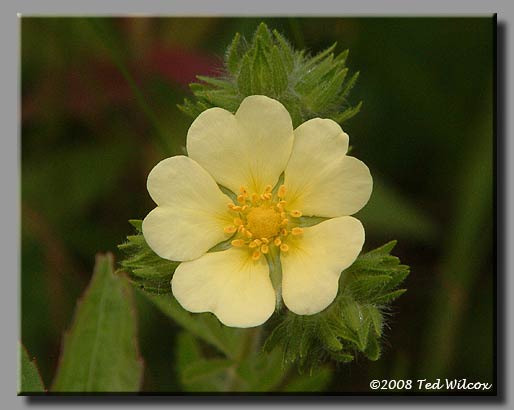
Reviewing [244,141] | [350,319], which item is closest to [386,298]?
[350,319]

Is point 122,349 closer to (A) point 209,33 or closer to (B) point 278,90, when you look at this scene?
(B) point 278,90

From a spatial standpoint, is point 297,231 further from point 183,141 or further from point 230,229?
point 183,141

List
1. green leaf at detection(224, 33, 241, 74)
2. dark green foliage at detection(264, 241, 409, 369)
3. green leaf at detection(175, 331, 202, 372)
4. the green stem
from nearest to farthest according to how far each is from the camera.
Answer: dark green foliage at detection(264, 241, 409, 369), green leaf at detection(224, 33, 241, 74), the green stem, green leaf at detection(175, 331, 202, 372)

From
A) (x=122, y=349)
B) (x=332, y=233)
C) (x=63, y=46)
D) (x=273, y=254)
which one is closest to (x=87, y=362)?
(x=122, y=349)

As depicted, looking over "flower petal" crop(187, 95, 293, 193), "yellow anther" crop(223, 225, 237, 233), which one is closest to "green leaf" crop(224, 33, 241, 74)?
"flower petal" crop(187, 95, 293, 193)

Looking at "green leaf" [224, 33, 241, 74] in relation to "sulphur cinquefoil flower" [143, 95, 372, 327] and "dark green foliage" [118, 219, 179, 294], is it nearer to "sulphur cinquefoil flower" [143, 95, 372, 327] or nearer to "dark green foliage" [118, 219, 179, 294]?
"sulphur cinquefoil flower" [143, 95, 372, 327]

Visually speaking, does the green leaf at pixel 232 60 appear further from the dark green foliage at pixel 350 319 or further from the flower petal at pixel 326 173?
the dark green foliage at pixel 350 319

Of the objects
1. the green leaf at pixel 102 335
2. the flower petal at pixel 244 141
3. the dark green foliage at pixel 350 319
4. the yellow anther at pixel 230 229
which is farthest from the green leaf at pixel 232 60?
the green leaf at pixel 102 335
